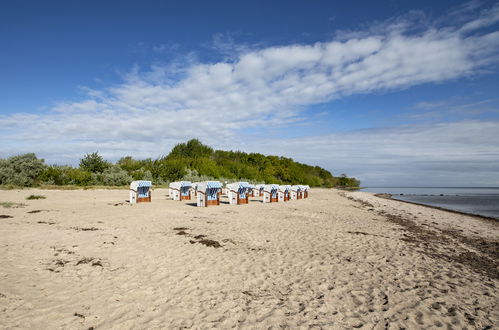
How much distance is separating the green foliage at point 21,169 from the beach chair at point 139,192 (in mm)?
13672

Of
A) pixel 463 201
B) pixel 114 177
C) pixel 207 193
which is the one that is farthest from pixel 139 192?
pixel 463 201

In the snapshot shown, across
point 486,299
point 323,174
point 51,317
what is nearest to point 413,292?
point 486,299

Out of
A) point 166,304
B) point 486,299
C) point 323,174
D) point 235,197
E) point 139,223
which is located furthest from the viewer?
point 323,174

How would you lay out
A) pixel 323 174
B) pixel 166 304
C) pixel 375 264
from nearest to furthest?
pixel 166 304
pixel 375 264
pixel 323 174

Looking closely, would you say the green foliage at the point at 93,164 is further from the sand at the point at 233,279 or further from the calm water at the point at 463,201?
the calm water at the point at 463,201

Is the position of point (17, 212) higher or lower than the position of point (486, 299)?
higher

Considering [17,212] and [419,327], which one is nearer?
[419,327]

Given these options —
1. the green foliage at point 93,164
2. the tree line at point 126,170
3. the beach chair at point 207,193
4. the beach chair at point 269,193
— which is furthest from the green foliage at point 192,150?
the beach chair at point 207,193

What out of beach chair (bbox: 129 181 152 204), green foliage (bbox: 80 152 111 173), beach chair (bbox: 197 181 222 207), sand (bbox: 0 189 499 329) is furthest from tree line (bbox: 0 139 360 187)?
sand (bbox: 0 189 499 329)

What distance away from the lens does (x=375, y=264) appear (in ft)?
21.6

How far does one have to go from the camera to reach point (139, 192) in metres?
18.0

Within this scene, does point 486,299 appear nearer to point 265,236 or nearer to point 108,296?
point 265,236

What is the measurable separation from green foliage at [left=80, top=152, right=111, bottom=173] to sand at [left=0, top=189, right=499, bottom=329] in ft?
78.1

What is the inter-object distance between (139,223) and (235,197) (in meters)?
9.12
